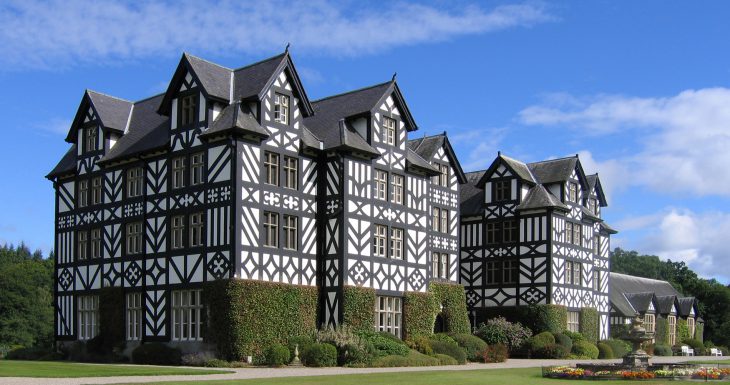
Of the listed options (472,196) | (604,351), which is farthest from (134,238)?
(604,351)

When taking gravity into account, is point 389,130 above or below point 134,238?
above

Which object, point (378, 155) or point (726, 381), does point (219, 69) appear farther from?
point (726, 381)

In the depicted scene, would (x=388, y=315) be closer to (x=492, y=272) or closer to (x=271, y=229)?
(x=271, y=229)

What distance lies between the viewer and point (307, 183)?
126ft

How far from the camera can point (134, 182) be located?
132ft

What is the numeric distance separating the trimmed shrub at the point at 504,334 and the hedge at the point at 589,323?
728 centimetres

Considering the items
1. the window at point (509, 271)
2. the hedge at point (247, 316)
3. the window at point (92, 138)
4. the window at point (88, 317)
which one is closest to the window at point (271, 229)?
the hedge at point (247, 316)

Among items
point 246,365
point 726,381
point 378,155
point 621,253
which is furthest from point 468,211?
point 621,253

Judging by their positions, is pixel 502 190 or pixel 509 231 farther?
pixel 502 190

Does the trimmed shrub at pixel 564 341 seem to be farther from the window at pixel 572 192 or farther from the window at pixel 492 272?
the window at pixel 572 192

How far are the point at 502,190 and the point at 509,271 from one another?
5075mm

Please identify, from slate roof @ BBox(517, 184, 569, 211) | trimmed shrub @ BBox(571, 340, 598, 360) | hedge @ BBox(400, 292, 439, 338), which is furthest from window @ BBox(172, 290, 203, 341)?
slate roof @ BBox(517, 184, 569, 211)

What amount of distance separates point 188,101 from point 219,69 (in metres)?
2.25

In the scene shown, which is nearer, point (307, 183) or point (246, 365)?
point (246, 365)
